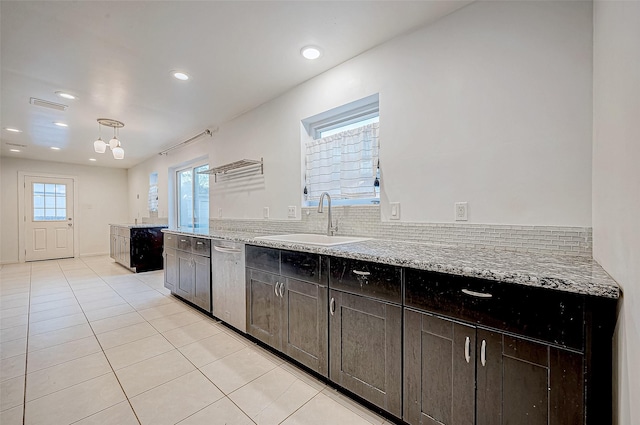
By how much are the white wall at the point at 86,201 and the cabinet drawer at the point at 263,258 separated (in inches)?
287

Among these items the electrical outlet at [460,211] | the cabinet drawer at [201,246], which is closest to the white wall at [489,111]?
the electrical outlet at [460,211]

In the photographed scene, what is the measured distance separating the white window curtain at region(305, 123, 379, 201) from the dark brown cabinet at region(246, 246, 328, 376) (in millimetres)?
841

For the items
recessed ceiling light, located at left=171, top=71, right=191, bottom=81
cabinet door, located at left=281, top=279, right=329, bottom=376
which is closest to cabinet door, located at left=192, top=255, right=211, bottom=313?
cabinet door, located at left=281, top=279, right=329, bottom=376

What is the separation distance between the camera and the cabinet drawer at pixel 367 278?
1300mm

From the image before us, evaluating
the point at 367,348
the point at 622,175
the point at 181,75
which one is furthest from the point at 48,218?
the point at 622,175

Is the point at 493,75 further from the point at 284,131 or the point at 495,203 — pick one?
the point at 284,131

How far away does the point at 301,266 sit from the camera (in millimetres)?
1754

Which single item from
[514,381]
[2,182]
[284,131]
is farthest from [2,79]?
[2,182]

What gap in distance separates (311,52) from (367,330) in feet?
6.94

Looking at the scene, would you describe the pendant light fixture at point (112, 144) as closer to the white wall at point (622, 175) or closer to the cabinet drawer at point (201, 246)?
the cabinet drawer at point (201, 246)

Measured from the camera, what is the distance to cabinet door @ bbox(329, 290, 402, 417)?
1306mm

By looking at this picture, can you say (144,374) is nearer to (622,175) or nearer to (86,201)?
(622,175)

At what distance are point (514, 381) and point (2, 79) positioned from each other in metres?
4.46

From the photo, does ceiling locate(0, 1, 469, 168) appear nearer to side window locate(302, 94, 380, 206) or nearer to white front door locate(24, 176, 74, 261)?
side window locate(302, 94, 380, 206)
